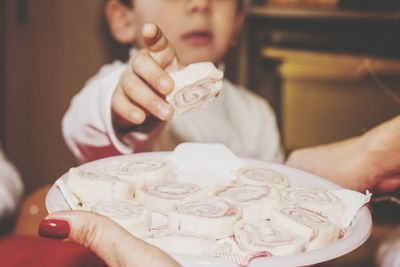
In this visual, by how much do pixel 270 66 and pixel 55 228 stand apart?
5.42ft

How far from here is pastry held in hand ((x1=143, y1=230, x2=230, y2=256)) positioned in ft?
1.73

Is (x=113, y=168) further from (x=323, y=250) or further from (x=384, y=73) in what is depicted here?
(x=384, y=73)

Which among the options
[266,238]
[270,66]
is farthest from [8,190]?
[270,66]

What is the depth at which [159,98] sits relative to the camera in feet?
2.45

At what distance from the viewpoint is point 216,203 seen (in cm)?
64

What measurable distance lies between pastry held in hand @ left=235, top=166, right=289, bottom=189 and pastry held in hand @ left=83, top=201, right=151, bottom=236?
0.53 ft

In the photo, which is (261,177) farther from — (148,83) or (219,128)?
(219,128)

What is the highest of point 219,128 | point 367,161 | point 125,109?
point 125,109

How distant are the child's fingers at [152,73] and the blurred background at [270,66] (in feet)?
4.04

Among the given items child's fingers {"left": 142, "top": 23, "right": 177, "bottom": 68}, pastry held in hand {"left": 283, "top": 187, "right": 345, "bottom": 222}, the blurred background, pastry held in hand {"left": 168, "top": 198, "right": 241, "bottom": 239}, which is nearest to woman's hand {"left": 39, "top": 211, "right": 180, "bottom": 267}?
pastry held in hand {"left": 168, "top": 198, "right": 241, "bottom": 239}

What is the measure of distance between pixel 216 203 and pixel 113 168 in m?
0.16

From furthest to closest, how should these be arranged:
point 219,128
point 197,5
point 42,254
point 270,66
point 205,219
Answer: point 270,66 < point 219,128 < point 197,5 < point 42,254 < point 205,219

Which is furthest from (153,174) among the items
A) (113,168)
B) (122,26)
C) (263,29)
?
(263,29)

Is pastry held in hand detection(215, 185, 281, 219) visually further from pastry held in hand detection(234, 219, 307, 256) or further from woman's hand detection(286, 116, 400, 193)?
woman's hand detection(286, 116, 400, 193)
